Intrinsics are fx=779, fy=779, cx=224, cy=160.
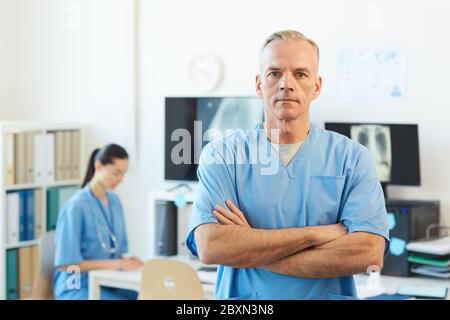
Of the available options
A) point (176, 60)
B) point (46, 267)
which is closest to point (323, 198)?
point (46, 267)

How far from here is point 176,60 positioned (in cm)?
393

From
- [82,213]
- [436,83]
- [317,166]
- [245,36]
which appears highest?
[245,36]

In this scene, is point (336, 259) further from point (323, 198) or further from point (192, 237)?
point (192, 237)

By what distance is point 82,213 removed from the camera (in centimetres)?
322

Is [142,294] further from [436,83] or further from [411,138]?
[436,83]

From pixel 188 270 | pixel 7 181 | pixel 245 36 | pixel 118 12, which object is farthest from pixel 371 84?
pixel 7 181

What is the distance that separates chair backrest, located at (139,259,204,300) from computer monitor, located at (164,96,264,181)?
669 mm

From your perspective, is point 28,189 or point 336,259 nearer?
point 336,259

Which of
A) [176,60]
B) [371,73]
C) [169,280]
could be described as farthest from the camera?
[176,60]

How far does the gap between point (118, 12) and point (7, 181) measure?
1.04m

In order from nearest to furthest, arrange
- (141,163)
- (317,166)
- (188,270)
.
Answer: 1. (317,166)
2. (188,270)
3. (141,163)

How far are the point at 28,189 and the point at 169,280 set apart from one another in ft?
4.79

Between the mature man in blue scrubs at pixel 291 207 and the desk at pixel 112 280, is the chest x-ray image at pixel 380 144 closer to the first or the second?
the desk at pixel 112 280

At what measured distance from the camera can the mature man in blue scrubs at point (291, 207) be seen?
1312 mm
